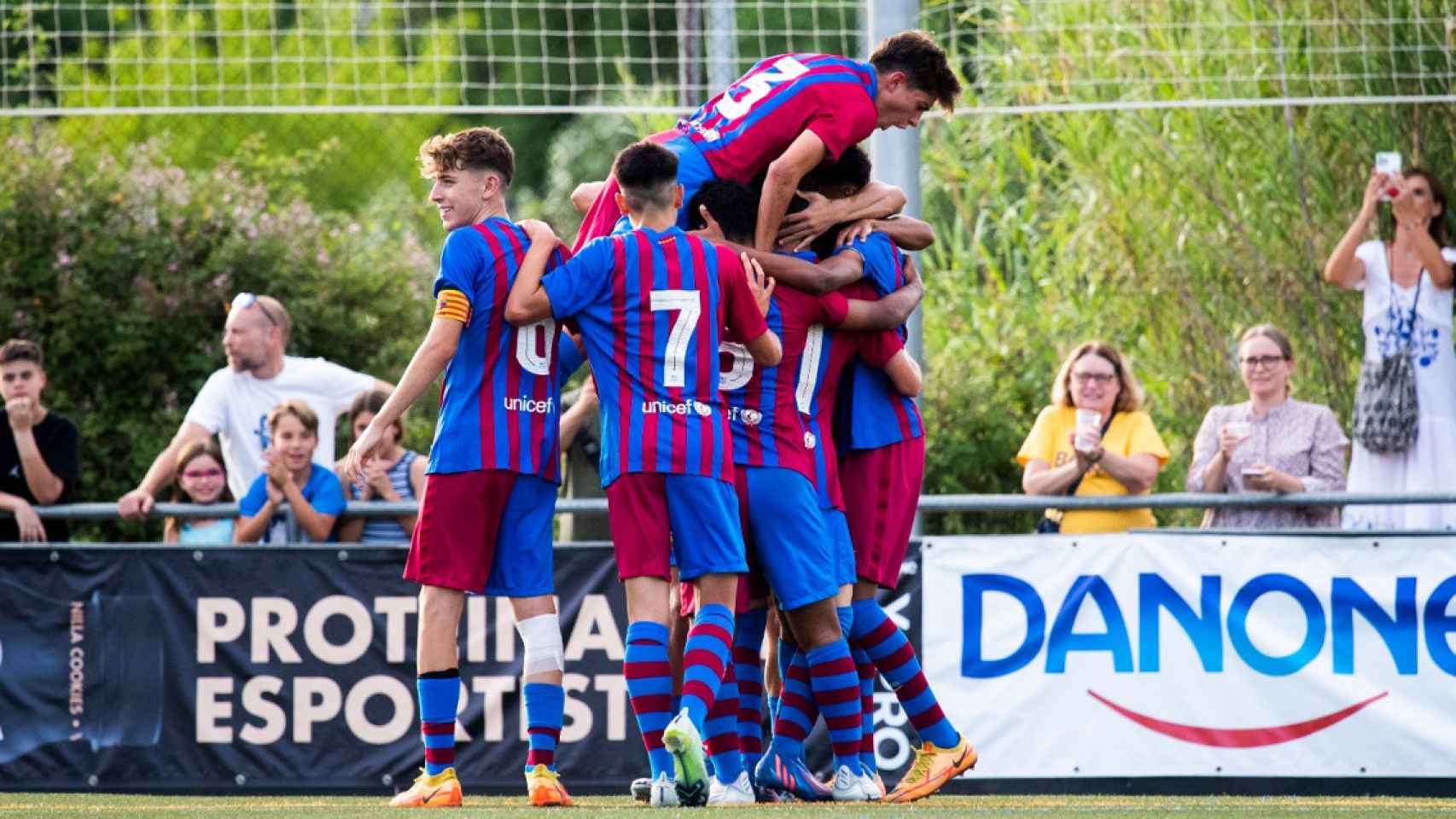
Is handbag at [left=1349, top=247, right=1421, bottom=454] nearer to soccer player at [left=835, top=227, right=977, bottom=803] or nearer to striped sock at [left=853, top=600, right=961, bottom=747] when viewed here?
soccer player at [left=835, top=227, right=977, bottom=803]

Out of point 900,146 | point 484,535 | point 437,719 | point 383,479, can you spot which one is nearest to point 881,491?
point 484,535

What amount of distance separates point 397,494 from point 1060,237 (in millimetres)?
5753

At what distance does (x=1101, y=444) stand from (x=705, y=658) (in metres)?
2.97

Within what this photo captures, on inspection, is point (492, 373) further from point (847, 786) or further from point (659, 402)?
point (847, 786)

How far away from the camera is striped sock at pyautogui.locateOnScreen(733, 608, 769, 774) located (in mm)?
6840

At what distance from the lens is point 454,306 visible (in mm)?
6219

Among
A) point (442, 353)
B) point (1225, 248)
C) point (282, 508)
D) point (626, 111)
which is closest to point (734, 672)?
point (442, 353)

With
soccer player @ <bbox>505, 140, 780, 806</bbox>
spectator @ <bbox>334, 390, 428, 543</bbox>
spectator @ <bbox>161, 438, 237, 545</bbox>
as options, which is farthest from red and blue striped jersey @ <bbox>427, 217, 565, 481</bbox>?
spectator @ <bbox>161, 438, 237, 545</bbox>

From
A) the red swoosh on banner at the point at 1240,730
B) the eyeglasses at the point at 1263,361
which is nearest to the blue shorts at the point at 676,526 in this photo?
the red swoosh on banner at the point at 1240,730

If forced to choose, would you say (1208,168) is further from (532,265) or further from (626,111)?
(532,265)

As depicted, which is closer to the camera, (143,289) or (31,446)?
(31,446)

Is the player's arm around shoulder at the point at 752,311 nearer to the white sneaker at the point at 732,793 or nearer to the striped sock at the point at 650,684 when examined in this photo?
the striped sock at the point at 650,684

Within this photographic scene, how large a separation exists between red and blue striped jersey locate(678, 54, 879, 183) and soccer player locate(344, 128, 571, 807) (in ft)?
2.68

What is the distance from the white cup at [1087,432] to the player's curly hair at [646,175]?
8.94ft
